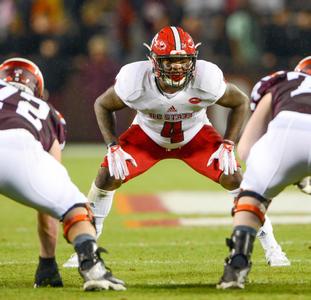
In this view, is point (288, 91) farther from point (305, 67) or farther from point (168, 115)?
point (168, 115)

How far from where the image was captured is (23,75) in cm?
579

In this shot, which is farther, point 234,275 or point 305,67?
point 305,67

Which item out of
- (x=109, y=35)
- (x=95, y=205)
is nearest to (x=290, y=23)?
(x=109, y=35)

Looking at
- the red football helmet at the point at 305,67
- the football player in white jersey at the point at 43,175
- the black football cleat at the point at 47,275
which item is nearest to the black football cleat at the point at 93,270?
the football player in white jersey at the point at 43,175

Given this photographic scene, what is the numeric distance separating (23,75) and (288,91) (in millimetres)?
1518

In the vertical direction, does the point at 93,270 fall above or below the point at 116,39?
below

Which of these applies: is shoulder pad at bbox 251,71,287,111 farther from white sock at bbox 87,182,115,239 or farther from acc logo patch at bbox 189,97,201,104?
white sock at bbox 87,182,115,239

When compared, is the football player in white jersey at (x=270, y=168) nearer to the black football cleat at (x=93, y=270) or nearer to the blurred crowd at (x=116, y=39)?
the black football cleat at (x=93, y=270)

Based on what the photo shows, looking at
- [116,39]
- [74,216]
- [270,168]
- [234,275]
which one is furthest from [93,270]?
[116,39]

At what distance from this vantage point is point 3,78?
5.82 m

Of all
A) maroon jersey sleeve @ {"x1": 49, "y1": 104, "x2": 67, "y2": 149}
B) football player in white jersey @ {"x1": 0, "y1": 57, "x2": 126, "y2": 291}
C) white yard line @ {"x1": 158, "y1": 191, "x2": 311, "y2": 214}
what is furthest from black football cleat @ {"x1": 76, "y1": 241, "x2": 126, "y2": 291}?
white yard line @ {"x1": 158, "y1": 191, "x2": 311, "y2": 214}

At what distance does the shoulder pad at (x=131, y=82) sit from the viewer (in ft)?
20.7

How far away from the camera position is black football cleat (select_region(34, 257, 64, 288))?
18.1 feet

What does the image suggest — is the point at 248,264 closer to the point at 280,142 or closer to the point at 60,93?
the point at 280,142
